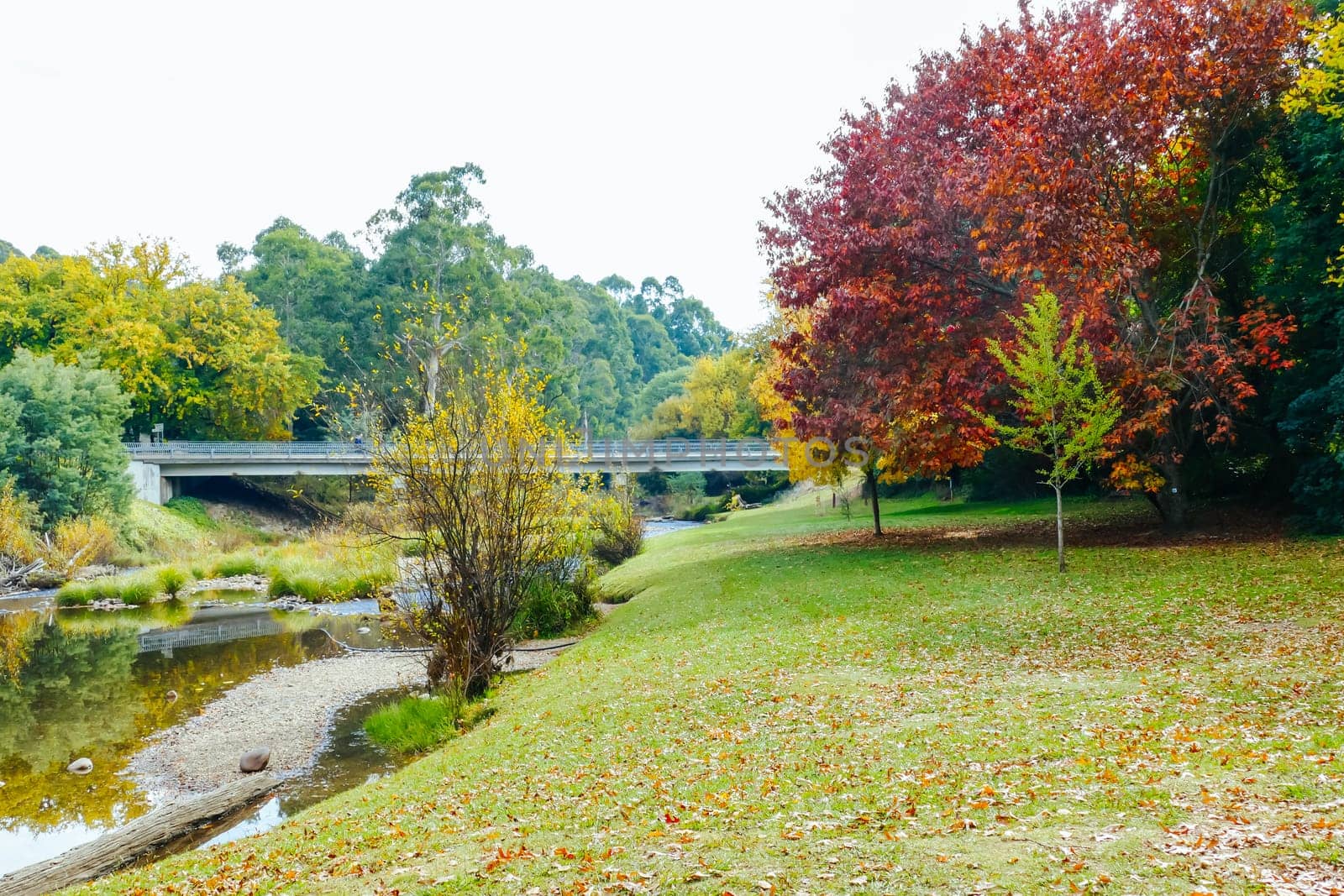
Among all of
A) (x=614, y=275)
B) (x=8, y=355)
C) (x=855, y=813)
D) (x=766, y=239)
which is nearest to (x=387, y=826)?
(x=855, y=813)

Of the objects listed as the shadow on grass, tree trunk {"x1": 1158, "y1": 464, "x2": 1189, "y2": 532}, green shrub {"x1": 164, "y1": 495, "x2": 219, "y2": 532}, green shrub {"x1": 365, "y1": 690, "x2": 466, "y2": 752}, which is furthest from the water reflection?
green shrub {"x1": 164, "y1": 495, "x2": 219, "y2": 532}

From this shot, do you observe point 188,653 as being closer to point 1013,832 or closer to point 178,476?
point 1013,832

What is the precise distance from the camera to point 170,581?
34188mm

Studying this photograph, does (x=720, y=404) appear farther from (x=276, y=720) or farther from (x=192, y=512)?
(x=276, y=720)

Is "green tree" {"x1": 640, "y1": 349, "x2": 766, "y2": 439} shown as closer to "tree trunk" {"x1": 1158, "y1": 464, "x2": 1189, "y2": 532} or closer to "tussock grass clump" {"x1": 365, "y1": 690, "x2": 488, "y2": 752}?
"tree trunk" {"x1": 1158, "y1": 464, "x2": 1189, "y2": 532}

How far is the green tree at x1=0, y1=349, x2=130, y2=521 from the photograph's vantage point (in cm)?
3975

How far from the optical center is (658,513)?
238 feet

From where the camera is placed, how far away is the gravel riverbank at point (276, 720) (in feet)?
46.3

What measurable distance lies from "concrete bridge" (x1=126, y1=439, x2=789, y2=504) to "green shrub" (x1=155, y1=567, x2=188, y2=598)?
19135 mm

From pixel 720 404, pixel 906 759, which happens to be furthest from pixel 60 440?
pixel 720 404

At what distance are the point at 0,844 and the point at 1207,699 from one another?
48.6 ft

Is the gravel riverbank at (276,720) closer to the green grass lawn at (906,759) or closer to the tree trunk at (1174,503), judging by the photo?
the green grass lawn at (906,759)

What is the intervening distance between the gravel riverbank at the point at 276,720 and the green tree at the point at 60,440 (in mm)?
26059

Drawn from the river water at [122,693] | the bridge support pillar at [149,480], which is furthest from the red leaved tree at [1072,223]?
the bridge support pillar at [149,480]
